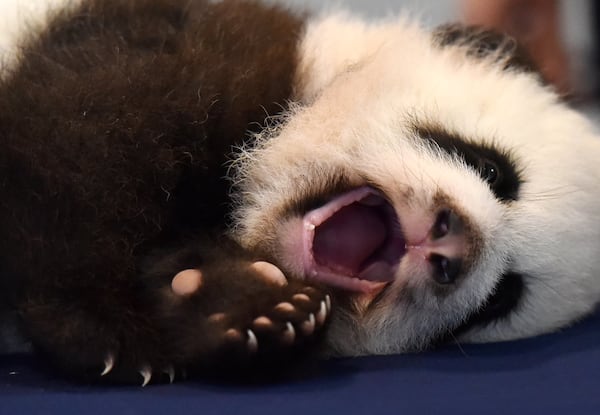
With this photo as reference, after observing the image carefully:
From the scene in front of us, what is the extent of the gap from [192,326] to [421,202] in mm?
422

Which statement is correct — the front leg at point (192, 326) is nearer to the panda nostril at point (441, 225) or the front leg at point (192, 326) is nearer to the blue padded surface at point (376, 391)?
the blue padded surface at point (376, 391)

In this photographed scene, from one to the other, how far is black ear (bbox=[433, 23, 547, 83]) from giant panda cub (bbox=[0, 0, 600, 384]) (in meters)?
0.02

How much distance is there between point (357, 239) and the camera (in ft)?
4.67

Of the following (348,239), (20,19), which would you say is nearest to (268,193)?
(348,239)

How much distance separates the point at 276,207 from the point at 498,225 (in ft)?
1.22

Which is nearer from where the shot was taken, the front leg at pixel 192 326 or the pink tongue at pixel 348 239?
the front leg at pixel 192 326

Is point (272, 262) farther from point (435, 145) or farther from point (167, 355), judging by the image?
point (435, 145)

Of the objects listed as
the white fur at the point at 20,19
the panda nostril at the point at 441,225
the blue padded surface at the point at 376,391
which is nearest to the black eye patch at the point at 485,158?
the panda nostril at the point at 441,225

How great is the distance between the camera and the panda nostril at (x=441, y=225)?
1.35 m

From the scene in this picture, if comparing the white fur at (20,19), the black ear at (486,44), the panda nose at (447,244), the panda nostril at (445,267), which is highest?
the black ear at (486,44)

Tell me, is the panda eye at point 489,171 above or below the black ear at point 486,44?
below

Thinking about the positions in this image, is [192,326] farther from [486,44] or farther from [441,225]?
[486,44]

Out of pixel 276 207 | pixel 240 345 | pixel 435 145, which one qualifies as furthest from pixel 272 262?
pixel 435 145

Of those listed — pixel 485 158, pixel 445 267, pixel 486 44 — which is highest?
pixel 486 44
